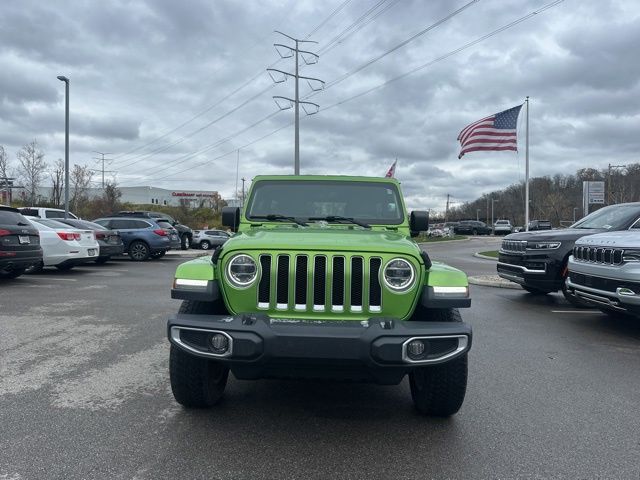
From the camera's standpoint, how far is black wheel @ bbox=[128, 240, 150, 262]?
61.0ft

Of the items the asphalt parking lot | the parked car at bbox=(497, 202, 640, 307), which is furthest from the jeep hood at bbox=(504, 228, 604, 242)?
the asphalt parking lot

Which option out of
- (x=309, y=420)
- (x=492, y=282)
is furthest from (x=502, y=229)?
(x=309, y=420)

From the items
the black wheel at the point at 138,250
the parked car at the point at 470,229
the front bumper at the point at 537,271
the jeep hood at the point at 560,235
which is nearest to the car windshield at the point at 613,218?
the jeep hood at the point at 560,235

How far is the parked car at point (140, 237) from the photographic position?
18.5m

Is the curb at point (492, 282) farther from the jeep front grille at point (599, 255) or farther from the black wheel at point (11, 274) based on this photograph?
the black wheel at point (11, 274)

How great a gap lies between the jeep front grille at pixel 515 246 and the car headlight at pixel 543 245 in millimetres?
134

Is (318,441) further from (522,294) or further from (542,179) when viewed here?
(542,179)

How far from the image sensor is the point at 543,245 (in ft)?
29.0

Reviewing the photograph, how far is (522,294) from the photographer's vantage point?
427 inches

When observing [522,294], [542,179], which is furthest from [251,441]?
[542,179]

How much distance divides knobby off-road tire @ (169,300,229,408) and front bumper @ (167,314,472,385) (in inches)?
10.1

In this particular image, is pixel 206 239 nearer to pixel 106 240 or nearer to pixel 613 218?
pixel 106 240

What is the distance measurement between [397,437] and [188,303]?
170 cm

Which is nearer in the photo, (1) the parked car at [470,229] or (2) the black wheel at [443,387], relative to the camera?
(2) the black wheel at [443,387]
